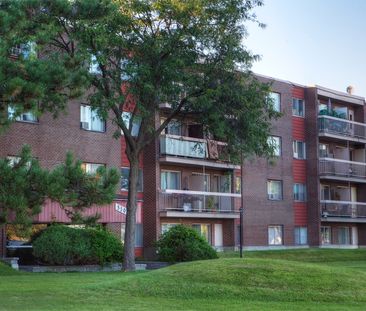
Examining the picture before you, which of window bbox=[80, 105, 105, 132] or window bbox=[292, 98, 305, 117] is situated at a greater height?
window bbox=[292, 98, 305, 117]

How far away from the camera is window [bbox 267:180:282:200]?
45844 mm

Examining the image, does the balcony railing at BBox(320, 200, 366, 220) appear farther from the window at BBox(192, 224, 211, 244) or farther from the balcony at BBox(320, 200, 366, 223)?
Answer: the window at BBox(192, 224, 211, 244)

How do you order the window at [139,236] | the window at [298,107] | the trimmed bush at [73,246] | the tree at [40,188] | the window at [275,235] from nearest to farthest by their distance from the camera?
the tree at [40,188], the trimmed bush at [73,246], the window at [139,236], the window at [275,235], the window at [298,107]

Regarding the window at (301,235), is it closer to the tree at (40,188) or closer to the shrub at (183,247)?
the shrub at (183,247)

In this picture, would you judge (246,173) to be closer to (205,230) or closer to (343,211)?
(205,230)

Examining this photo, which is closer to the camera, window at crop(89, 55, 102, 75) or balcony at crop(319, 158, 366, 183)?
window at crop(89, 55, 102, 75)

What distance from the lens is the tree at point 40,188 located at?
15.9 m

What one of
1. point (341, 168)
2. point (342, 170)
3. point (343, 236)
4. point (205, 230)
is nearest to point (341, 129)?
point (341, 168)

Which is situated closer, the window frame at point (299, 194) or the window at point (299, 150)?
the window frame at point (299, 194)

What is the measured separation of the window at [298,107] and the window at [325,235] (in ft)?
26.7

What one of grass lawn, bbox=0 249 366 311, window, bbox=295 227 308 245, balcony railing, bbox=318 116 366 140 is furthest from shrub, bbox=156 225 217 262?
balcony railing, bbox=318 116 366 140

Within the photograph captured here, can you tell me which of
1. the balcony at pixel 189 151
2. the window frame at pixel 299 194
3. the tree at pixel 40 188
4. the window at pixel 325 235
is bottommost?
the window at pixel 325 235

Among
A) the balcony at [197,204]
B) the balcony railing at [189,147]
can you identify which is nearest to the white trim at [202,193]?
the balcony at [197,204]

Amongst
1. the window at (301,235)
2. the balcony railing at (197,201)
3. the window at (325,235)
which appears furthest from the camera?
the window at (325,235)
